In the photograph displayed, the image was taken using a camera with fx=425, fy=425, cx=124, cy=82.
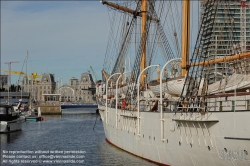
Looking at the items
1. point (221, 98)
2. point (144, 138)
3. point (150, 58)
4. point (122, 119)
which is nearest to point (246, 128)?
point (221, 98)

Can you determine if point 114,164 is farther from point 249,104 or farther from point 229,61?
point 249,104

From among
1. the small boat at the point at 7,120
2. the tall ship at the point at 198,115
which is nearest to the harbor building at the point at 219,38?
the tall ship at the point at 198,115

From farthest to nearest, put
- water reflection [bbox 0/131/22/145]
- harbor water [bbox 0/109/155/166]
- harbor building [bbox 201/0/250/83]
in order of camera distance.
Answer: water reflection [bbox 0/131/22/145]
harbor water [bbox 0/109/155/166]
harbor building [bbox 201/0/250/83]

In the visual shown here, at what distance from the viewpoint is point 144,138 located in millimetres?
29500

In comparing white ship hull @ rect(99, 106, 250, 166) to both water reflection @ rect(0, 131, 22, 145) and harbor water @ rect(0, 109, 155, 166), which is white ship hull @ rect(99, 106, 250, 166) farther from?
water reflection @ rect(0, 131, 22, 145)

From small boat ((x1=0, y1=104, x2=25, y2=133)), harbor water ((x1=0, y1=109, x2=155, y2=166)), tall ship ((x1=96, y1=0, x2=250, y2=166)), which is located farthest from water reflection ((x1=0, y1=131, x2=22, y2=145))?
tall ship ((x1=96, y1=0, x2=250, y2=166))

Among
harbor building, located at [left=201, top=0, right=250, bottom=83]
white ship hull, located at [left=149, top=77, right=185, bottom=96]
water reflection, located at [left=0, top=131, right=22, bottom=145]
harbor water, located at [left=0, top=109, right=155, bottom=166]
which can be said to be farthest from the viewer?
water reflection, located at [left=0, top=131, right=22, bottom=145]

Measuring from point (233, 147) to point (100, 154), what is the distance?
18.3m

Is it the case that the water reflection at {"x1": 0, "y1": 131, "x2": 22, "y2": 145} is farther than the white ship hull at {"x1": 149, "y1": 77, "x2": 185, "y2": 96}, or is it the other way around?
the water reflection at {"x1": 0, "y1": 131, "x2": 22, "y2": 145}

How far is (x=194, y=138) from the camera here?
2281 cm

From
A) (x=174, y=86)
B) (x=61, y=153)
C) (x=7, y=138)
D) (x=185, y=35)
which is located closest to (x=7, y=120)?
(x=7, y=138)

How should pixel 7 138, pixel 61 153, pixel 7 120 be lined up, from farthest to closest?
pixel 7 120 → pixel 7 138 → pixel 61 153

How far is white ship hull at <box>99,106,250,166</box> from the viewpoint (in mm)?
20016

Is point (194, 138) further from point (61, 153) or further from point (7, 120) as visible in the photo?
point (7, 120)
